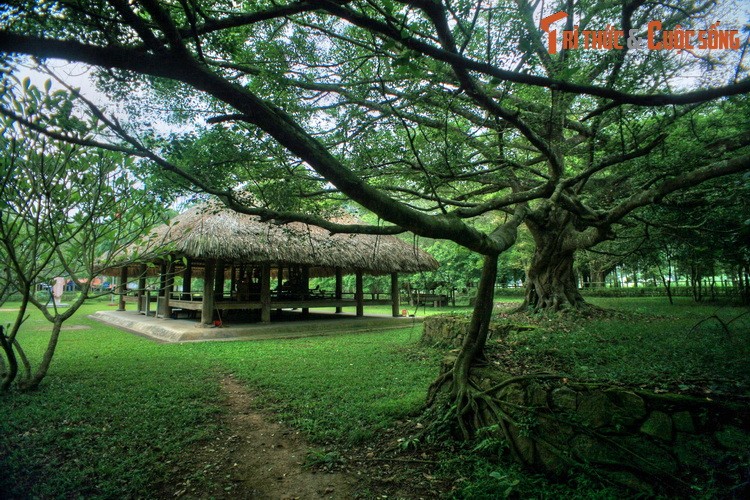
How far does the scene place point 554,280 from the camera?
868 cm

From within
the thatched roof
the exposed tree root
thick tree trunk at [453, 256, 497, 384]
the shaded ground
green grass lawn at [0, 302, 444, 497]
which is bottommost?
the shaded ground

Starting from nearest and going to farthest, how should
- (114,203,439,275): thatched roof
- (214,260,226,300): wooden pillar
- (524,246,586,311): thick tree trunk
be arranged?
(524,246,586,311): thick tree trunk, (114,203,439,275): thatched roof, (214,260,226,300): wooden pillar

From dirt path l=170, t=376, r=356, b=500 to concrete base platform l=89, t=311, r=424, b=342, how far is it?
5.99 meters

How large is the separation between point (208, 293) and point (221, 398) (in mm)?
5996

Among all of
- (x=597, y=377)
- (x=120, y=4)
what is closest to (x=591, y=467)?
(x=597, y=377)

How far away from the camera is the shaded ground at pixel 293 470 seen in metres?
2.76

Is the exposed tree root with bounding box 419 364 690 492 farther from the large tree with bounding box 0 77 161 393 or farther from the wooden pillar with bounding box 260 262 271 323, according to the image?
the wooden pillar with bounding box 260 262 271 323

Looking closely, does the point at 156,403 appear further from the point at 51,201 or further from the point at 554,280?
the point at 554,280

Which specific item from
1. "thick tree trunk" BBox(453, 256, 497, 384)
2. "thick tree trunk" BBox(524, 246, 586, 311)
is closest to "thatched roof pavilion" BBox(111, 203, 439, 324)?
"thick tree trunk" BBox(524, 246, 586, 311)

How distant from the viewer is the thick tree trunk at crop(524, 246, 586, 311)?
8.52 meters

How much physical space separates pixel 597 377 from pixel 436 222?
7.27 feet

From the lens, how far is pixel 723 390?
2820mm

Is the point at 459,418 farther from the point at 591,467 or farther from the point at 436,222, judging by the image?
the point at 436,222

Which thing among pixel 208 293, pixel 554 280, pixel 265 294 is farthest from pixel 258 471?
pixel 265 294
